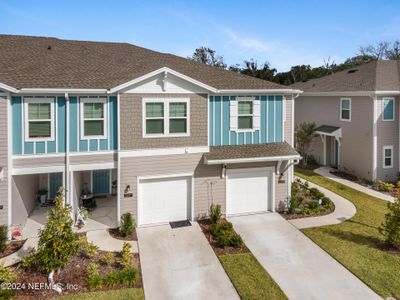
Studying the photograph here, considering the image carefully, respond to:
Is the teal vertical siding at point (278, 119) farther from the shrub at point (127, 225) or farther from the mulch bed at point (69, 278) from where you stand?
the mulch bed at point (69, 278)

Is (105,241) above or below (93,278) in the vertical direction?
above

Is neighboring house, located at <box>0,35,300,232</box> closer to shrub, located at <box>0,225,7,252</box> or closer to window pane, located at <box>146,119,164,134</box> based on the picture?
window pane, located at <box>146,119,164,134</box>

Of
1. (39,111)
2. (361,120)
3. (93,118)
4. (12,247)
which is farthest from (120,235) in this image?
(361,120)

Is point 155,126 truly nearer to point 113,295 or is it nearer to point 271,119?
point 271,119

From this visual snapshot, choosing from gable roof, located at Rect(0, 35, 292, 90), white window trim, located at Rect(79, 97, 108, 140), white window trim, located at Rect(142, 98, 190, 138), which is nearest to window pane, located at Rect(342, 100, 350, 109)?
gable roof, located at Rect(0, 35, 292, 90)

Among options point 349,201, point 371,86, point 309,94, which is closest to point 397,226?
point 349,201

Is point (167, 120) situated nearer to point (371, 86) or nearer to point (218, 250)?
point (218, 250)
